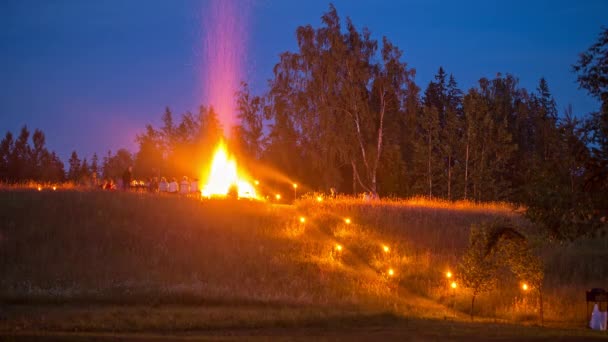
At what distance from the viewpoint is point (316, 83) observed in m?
49.8

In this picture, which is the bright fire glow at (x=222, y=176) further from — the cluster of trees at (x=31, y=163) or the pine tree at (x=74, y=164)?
the pine tree at (x=74, y=164)

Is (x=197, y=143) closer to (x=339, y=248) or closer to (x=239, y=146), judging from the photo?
(x=239, y=146)

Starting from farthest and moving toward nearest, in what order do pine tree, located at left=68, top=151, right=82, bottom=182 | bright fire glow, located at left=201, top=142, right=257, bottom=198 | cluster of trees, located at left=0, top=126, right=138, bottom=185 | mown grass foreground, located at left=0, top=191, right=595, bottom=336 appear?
1. pine tree, located at left=68, top=151, right=82, bottom=182
2. cluster of trees, located at left=0, top=126, right=138, bottom=185
3. bright fire glow, located at left=201, top=142, right=257, bottom=198
4. mown grass foreground, located at left=0, top=191, right=595, bottom=336

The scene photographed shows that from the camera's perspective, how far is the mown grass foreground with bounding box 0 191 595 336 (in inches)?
723

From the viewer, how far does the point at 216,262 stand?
2584 cm

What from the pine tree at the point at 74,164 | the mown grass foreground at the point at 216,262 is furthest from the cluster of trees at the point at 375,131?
the pine tree at the point at 74,164

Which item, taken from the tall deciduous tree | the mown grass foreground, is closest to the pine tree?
the tall deciduous tree

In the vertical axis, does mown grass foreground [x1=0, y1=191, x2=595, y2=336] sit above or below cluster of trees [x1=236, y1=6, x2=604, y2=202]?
below

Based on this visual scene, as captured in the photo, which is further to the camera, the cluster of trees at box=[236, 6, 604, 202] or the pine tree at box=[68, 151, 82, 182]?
the pine tree at box=[68, 151, 82, 182]

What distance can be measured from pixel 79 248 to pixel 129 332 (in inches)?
459

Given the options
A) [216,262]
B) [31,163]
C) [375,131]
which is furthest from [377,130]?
[31,163]

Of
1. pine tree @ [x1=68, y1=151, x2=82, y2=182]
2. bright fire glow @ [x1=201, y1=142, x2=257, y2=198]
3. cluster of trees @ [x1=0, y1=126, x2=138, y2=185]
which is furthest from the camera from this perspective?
pine tree @ [x1=68, y1=151, x2=82, y2=182]

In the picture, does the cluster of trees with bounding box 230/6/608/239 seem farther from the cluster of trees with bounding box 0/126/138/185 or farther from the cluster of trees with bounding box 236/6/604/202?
the cluster of trees with bounding box 0/126/138/185

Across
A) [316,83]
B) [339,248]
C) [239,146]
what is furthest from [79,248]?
[239,146]
